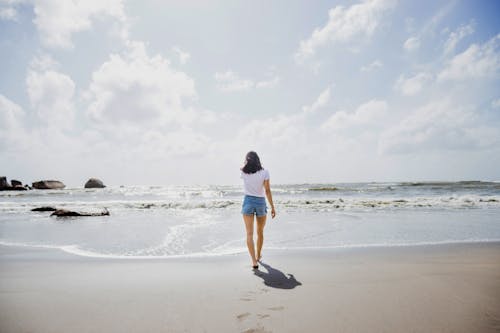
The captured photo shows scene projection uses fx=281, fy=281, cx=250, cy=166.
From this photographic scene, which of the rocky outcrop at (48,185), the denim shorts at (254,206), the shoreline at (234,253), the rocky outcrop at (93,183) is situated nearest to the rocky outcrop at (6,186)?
the rocky outcrop at (48,185)

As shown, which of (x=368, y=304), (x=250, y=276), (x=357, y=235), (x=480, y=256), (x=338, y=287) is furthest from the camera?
(x=357, y=235)

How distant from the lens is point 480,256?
17.8 feet

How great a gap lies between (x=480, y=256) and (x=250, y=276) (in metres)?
4.54

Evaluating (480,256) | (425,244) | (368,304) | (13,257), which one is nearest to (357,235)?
(425,244)

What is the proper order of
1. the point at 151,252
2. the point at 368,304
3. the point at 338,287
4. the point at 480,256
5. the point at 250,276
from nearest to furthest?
the point at 368,304 → the point at 338,287 → the point at 250,276 → the point at 480,256 → the point at 151,252

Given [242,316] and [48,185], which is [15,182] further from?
[242,316]

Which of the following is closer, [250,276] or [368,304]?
[368,304]

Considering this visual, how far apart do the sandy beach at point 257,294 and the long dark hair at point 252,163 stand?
5.81 feet

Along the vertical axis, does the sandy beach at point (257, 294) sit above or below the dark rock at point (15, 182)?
below

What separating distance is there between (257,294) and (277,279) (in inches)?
27.6

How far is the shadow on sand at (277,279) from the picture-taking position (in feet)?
13.2

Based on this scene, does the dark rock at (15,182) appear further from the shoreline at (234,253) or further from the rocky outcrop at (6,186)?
the shoreline at (234,253)

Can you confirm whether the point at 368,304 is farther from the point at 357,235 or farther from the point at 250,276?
the point at 357,235

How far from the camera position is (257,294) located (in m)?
3.68
